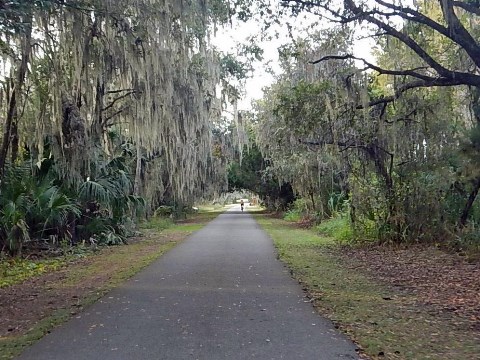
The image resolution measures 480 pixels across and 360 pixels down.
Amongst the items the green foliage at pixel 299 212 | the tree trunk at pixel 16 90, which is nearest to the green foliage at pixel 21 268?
the tree trunk at pixel 16 90

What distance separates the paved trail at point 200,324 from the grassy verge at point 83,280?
0.23 m

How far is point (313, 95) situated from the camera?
1316cm

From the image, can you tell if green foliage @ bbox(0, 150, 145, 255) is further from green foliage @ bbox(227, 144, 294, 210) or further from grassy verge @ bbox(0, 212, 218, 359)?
green foliage @ bbox(227, 144, 294, 210)

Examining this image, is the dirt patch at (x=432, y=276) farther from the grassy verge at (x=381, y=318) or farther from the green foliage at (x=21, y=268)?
the green foliage at (x=21, y=268)

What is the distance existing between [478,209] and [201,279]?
8136 millimetres

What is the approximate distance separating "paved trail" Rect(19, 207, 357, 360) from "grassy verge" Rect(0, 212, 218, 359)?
0.23m

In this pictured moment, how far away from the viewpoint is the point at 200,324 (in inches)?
246

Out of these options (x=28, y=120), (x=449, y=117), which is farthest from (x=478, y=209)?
(x=28, y=120)

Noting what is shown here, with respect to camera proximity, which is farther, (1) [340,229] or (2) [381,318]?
(1) [340,229]

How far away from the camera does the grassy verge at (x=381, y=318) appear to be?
16.9 feet

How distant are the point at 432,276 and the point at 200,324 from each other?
5.53 metres

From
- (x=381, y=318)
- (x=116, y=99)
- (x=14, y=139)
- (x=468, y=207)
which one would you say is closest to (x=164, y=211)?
(x=116, y=99)

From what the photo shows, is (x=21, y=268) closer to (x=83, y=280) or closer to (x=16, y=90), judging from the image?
(x=83, y=280)

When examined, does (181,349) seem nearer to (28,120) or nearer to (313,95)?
(313,95)
